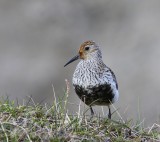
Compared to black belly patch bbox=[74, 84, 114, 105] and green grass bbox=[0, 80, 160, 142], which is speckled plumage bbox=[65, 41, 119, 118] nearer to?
black belly patch bbox=[74, 84, 114, 105]

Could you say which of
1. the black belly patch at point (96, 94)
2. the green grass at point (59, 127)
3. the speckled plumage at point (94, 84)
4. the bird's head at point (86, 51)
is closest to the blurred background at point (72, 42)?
the bird's head at point (86, 51)

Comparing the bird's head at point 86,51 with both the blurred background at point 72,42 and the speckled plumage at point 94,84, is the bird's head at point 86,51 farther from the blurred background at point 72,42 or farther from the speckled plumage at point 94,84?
the blurred background at point 72,42

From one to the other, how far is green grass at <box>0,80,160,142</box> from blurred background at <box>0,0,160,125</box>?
→ 9268 mm

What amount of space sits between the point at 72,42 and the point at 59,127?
14.3m

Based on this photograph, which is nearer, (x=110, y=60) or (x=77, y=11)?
(x=110, y=60)

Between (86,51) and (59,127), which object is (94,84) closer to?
(86,51)

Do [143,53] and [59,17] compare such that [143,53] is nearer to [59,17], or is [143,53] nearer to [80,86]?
[59,17]

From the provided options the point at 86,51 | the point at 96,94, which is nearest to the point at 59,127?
the point at 96,94

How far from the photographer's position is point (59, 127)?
6637 millimetres

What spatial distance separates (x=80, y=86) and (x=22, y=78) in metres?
9.69

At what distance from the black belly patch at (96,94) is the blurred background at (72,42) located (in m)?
6.87

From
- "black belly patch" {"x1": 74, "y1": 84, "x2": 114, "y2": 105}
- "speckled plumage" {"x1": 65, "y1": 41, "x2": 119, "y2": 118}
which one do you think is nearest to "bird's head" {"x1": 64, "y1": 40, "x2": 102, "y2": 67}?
"speckled plumage" {"x1": 65, "y1": 41, "x2": 119, "y2": 118}

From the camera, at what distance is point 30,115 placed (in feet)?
22.3

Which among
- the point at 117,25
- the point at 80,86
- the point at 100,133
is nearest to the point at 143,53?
the point at 117,25
